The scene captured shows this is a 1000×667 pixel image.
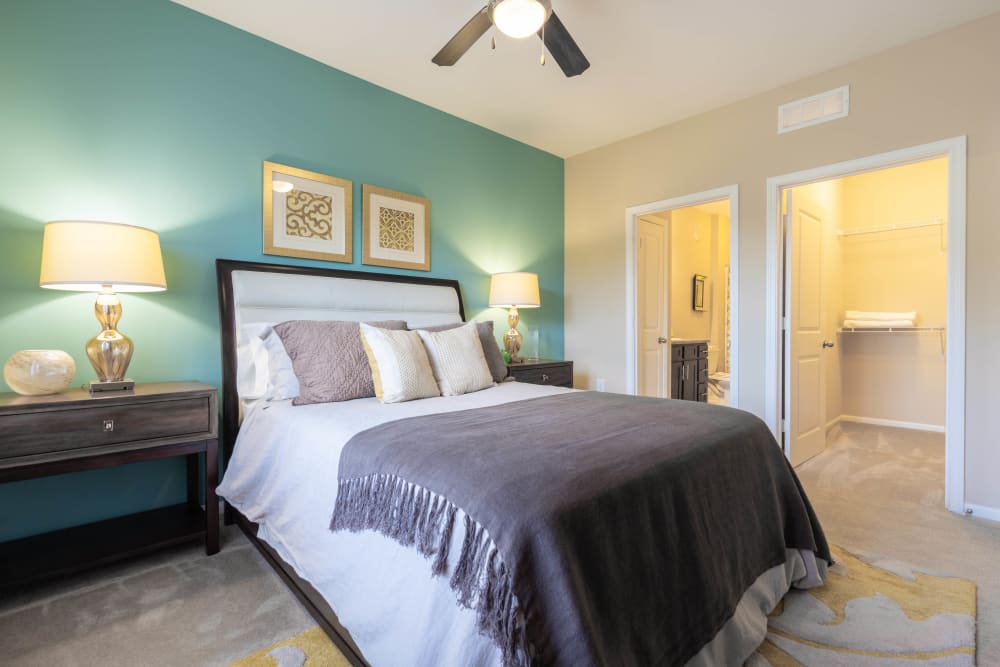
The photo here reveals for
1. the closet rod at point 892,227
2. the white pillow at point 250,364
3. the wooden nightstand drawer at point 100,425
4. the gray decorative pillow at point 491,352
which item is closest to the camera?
the wooden nightstand drawer at point 100,425

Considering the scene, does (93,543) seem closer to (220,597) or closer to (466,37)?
(220,597)

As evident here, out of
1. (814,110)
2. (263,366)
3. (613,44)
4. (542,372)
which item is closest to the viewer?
(263,366)

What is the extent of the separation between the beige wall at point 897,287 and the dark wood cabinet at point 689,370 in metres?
1.46

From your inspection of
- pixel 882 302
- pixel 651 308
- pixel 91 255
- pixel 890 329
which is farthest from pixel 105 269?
pixel 882 302

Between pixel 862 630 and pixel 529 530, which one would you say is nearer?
pixel 529 530

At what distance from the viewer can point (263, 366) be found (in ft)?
7.70

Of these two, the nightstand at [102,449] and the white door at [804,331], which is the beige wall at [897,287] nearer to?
the white door at [804,331]

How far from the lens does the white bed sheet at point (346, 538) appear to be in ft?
3.34

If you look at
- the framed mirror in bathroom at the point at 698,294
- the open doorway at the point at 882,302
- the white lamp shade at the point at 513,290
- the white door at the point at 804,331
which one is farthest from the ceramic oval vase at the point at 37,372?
the framed mirror in bathroom at the point at 698,294

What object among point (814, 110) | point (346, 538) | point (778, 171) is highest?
point (814, 110)

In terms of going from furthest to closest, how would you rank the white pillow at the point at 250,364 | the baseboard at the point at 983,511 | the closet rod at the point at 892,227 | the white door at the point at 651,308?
the closet rod at the point at 892,227, the white door at the point at 651,308, the baseboard at the point at 983,511, the white pillow at the point at 250,364

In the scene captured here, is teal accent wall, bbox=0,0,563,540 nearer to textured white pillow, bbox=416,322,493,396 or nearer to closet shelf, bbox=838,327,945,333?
textured white pillow, bbox=416,322,493,396

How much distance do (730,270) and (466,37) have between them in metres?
2.53

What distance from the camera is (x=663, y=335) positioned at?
462cm
